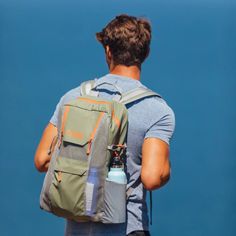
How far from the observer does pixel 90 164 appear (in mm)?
2107

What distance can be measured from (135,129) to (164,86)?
1310mm

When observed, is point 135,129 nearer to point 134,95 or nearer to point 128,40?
point 134,95

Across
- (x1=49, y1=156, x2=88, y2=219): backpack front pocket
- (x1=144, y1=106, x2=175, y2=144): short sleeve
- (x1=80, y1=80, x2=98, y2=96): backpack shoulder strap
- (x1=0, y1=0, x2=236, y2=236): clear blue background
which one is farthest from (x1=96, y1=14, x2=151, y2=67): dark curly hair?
(x1=0, y1=0, x2=236, y2=236): clear blue background

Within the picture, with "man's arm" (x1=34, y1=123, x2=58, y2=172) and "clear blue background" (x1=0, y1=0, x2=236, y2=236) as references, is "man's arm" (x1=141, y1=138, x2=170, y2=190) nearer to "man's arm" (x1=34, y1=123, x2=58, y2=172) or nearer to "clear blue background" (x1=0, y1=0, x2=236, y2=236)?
"man's arm" (x1=34, y1=123, x2=58, y2=172)

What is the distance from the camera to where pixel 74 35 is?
3523 millimetres

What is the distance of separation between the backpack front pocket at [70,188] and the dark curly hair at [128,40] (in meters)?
0.39

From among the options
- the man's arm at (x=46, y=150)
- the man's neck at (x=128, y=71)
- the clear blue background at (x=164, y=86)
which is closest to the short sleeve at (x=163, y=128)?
the man's neck at (x=128, y=71)

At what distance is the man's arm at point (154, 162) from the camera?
6.99 feet

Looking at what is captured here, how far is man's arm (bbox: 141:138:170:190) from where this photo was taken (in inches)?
83.9

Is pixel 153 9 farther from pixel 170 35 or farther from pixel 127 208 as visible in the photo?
pixel 127 208

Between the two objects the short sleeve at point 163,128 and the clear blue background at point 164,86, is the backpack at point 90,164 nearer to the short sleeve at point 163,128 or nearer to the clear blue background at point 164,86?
the short sleeve at point 163,128

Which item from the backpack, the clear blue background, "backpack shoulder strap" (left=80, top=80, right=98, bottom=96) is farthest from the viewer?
the clear blue background

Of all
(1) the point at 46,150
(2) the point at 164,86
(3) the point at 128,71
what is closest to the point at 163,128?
(3) the point at 128,71

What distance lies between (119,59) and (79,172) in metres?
0.41
